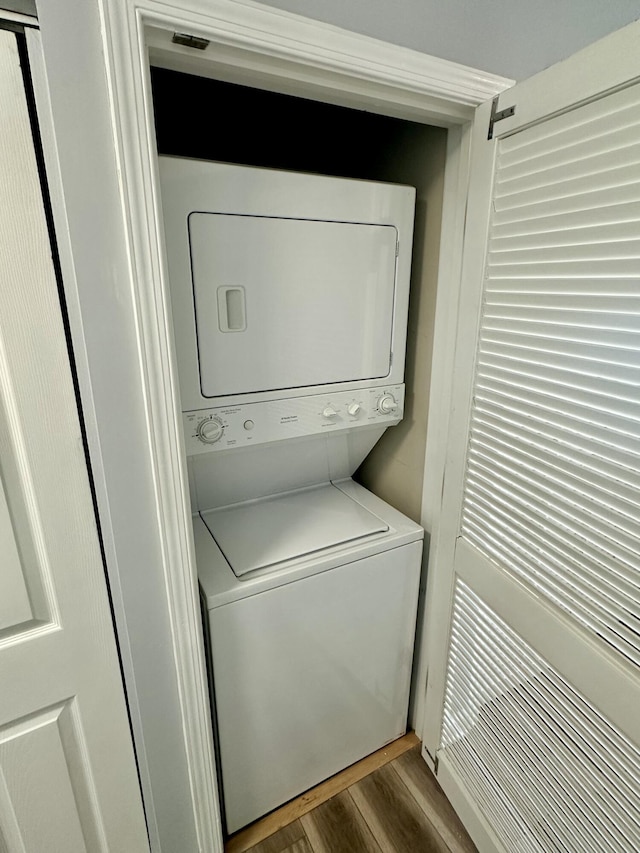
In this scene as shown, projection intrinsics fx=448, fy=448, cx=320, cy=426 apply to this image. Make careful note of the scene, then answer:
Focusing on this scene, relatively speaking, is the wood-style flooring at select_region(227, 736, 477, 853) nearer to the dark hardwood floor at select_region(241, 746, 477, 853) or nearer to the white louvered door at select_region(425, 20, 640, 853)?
the dark hardwood floor at select_region(241, 746, 477, 853)

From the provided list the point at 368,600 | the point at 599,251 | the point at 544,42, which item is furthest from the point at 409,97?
the point at 368,600

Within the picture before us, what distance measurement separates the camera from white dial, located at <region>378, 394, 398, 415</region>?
145cm

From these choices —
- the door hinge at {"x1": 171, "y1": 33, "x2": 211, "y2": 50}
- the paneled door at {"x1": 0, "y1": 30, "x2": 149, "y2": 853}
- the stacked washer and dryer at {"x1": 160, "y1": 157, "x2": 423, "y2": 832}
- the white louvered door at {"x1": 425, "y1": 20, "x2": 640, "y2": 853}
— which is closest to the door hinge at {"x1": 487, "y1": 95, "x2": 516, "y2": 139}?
the white louvered door at {"x1": 425, "y1": 20, "x2": 640, "y2": 853}

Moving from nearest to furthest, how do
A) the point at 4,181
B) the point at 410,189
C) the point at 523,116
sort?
the point at 4,181 → the point at 523,116 → the point at 410,189

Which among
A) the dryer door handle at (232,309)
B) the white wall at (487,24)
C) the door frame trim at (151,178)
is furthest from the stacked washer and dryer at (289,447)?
the white wall at (487,24)

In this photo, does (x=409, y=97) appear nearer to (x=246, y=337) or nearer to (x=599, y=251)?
(x=599, y=251)

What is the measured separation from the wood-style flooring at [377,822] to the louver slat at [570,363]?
1023 mm

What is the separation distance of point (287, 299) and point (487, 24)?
770 mm

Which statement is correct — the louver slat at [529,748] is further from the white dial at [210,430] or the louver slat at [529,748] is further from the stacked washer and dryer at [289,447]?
the white dial at [210,430]

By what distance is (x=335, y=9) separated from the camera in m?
0.88

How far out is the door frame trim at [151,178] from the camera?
752mm

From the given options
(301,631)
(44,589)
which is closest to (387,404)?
(301,631)

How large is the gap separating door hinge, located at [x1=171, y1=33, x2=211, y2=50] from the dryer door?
1.01ft

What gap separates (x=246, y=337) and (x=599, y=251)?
2.64 feet
